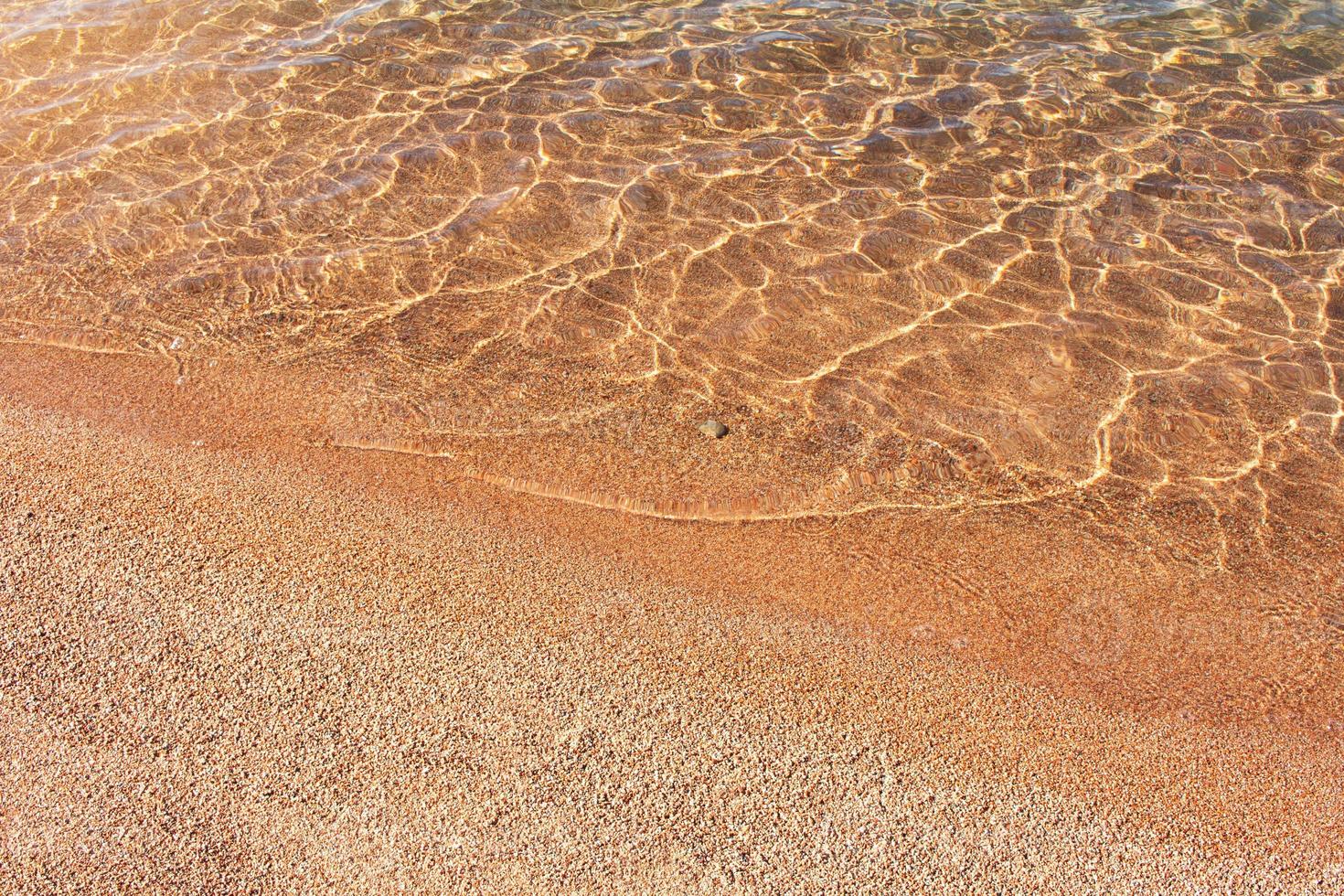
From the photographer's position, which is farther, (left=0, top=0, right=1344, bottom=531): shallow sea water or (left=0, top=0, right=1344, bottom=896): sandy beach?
(left=0, top=0, right=1344, bottom=531): shallow sea water

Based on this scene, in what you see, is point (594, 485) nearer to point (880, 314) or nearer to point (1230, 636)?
point (880, 314)

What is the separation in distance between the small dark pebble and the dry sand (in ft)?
1.96

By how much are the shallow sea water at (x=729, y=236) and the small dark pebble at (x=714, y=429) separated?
0.06 meters

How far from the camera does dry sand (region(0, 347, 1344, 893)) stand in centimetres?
274

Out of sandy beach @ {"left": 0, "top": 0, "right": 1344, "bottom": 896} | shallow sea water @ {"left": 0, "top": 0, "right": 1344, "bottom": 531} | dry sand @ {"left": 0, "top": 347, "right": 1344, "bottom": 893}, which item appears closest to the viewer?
dry sand @ {"left": 0, "top": 347, "right": 1344, "bottom": 893}

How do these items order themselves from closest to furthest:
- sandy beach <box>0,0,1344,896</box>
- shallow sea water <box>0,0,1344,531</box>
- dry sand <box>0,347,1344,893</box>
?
dry sand <box>0,347,1344,893</box>, sandy beach <box>0,0,1344,896</box>, shallow sea water <box>0,0,1344,531</box>

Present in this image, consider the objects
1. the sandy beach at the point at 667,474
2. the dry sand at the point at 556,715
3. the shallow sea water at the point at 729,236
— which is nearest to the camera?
the dry sand at the point at 556,715

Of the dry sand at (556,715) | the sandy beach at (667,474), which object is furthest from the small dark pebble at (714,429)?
the dry sand at (556,715)

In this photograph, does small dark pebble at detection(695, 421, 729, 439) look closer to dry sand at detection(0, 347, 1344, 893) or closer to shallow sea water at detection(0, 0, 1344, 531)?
shallow sea water at detection(0, 0, 1344, 531)

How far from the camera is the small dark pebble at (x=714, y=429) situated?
170 inches

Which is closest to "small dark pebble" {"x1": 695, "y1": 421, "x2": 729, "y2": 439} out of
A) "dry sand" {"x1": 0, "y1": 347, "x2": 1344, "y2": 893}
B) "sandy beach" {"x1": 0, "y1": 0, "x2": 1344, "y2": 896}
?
"sandy beach" {"x1": 0, "y1": 0, "x2": 1344, "y2": 896}

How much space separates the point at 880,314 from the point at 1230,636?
89.4 inches

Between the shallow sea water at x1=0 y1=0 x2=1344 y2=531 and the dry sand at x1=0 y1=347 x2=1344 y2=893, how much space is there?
21.0 inches

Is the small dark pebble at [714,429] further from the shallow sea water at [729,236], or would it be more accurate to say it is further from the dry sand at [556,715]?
the dry sand at [556,715]
